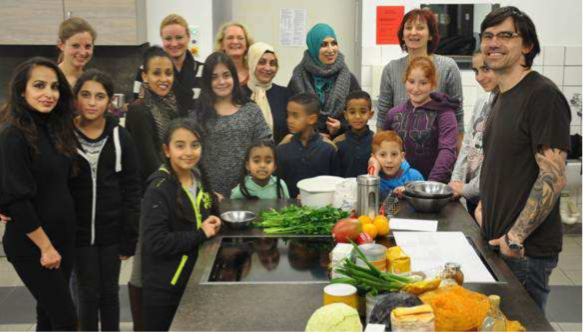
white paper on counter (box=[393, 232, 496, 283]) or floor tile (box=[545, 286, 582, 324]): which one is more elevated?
white paper on counter (box=[393, 232, 496, 283])

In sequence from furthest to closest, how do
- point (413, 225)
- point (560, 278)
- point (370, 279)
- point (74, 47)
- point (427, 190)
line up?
1. point (560, 278)
2. point (74, 47)
3. point (427, 190)
4. point (413, 225)
5. point (370, 279)

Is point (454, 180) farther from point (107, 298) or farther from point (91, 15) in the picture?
point (91, 15)

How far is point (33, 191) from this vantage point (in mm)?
2076

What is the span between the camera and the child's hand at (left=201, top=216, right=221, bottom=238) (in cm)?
203

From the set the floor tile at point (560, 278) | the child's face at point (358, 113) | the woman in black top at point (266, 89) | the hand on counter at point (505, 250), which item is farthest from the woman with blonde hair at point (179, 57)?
the floor tile at point (560, 278)

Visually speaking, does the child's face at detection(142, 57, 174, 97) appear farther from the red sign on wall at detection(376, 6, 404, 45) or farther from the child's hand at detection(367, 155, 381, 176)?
the red sign on wall at detection(376, 6, 404, 45)

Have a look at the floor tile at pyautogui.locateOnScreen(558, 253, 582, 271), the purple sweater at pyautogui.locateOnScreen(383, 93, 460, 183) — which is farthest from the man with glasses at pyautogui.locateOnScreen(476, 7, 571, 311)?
the floor tile at pyautogui.locateOnScreen(558, 253, 582, 271)

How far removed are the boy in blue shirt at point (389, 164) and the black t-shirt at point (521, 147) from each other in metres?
0.60

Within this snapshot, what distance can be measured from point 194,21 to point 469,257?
3.08 meters

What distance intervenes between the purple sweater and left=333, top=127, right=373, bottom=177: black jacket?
153mm

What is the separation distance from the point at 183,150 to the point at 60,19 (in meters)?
2.72

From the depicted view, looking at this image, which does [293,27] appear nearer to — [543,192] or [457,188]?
[457,188]

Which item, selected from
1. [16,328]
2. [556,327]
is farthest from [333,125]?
[16,328]

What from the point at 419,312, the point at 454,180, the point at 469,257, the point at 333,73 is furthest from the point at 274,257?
the point at 333,73
